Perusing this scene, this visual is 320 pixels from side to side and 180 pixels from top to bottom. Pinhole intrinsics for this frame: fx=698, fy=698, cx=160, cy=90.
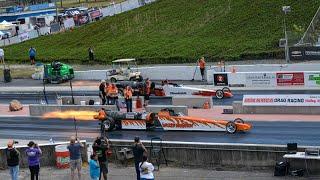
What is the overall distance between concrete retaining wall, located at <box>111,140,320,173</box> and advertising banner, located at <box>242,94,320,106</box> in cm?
858

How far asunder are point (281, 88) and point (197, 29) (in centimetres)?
2434

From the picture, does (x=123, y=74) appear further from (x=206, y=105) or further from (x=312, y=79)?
(x=312, y=79)

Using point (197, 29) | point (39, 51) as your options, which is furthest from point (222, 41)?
point (39, 51)

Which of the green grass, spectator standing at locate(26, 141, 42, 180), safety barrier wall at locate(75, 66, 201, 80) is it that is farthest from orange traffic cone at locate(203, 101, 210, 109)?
the green grass

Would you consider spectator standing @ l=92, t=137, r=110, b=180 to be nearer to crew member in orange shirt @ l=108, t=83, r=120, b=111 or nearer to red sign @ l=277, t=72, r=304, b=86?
crew member in orange shirt @ l=108, t=83, r=120, b=111

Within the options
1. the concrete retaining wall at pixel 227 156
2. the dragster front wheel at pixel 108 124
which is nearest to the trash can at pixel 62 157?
the concrete retaining wall at pixel 227 156

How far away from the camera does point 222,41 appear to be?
5475 centimetres

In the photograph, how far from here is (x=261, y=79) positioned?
38156 millimetres

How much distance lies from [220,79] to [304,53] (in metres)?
7.93

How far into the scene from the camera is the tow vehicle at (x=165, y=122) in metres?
27.0

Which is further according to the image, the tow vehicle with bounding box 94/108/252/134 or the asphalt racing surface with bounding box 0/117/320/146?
the tow vehicle with bounding box 94/108/252/134

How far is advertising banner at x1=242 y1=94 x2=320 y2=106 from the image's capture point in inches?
1174

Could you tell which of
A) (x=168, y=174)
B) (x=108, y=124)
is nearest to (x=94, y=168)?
(x=168, y=174)

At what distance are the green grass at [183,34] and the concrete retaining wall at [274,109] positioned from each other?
16.9 meters
